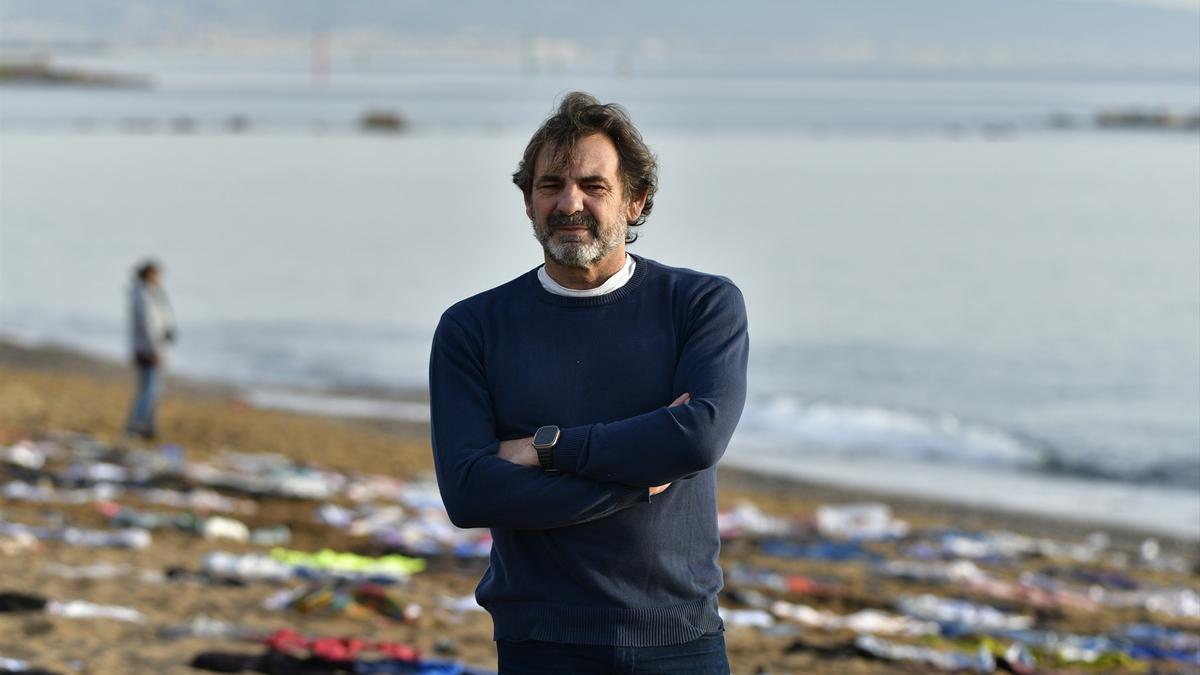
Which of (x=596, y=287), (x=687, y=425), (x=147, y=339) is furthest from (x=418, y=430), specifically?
(x=687, y=425)

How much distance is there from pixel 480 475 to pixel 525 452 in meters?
0.12

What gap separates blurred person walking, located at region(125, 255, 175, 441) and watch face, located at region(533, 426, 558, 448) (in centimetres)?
1338

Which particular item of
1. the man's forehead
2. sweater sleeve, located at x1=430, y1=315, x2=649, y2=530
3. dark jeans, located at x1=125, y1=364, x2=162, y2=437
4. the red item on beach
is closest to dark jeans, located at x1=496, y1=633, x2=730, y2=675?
sweater sleeve, located at x1=430, y1=315, x2=649, y2=530

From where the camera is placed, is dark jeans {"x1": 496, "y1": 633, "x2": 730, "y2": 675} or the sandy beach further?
the sandy beach

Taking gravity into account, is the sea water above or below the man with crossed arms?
above

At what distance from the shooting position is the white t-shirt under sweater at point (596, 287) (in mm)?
3951

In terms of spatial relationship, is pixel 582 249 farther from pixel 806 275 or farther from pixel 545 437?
pixel 806 275

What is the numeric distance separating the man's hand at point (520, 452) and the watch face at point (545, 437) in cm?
4

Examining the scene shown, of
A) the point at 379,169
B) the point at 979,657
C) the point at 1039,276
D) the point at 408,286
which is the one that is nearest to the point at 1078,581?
the point at 979,657

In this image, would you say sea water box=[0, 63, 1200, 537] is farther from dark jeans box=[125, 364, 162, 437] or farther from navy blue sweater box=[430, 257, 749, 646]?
navy blue sweater box=[430, 257, 749, 646]

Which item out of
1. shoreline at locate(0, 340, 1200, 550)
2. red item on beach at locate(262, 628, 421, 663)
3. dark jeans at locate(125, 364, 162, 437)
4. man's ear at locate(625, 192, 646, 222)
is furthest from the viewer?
shoreline at locate(0, 340, 1200, 550)

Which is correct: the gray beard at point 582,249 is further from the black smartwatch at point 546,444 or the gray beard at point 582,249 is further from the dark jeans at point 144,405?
the dark jeans at point 144,405

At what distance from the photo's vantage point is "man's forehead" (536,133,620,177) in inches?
154

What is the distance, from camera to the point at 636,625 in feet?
12.6
